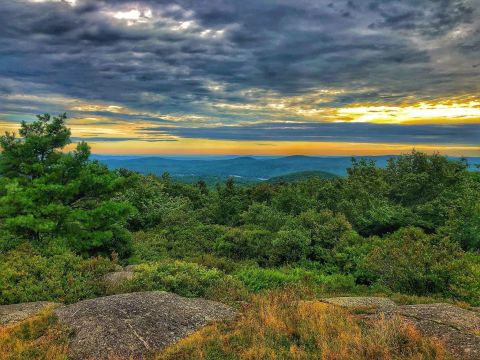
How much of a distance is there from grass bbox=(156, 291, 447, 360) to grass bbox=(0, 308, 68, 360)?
2238 millimetres

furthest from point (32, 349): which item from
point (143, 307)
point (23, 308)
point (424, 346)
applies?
point (424, 346)

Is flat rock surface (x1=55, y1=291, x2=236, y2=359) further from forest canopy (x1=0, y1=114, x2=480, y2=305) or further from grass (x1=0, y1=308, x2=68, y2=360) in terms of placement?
forest canopy (x1=0, y1=114, x2=480, y2=305)

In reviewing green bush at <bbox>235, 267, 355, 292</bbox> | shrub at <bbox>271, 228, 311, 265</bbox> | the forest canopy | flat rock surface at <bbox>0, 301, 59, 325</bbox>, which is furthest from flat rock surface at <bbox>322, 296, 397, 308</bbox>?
shrub at <bbox>271, 228, 311, 265</bbox>

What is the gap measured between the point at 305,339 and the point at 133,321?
13.9 feet

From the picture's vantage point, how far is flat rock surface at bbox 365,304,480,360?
736 cm

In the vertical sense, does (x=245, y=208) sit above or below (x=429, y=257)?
below

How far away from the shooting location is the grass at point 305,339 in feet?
23.4

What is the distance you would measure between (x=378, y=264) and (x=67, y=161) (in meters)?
18.1

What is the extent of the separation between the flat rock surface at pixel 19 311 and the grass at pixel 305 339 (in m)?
4.82

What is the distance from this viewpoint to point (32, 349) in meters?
7.51

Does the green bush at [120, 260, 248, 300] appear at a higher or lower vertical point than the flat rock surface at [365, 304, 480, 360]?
lower

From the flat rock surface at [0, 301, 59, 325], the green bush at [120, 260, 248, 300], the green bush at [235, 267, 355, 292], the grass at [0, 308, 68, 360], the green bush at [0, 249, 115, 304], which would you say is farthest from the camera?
the green bush at [235, 267, 355, 292]

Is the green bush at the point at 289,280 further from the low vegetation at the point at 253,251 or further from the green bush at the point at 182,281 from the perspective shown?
the green bush at the point at 182,281

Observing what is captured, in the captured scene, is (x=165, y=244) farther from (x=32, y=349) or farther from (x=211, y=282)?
(x=32, y=349)
